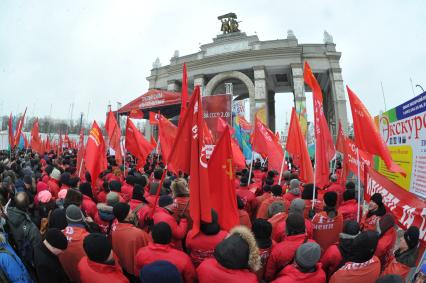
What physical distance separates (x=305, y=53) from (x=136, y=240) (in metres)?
27.6

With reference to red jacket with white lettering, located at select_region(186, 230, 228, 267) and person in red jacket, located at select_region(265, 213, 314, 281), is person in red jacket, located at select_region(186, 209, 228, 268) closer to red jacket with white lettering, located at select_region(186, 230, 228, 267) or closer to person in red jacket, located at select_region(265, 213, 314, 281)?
red jacket with white lettering, located at select_region(186, 230, 228, 267)

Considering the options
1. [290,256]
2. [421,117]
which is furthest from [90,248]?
[421,117]

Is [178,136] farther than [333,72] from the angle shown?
No

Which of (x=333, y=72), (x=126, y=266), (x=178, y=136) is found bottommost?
(x=126, y=266)

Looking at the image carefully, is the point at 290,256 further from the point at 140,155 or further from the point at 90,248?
the point at 140,155

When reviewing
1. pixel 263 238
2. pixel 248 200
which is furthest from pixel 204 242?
pixel 248 200

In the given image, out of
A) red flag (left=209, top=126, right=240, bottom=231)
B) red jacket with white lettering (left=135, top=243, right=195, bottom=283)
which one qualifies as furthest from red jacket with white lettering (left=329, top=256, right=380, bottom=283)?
red flag (left=209, top=126, right=240, bottom=231)

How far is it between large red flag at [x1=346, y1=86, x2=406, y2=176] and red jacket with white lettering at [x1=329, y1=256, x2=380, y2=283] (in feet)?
5.90

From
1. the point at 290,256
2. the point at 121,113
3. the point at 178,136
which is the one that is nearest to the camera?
the point at 290,256

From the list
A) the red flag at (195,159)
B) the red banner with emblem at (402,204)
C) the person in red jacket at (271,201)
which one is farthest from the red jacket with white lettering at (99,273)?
the person in red jacket at (271,201)

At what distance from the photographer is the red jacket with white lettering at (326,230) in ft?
13.6

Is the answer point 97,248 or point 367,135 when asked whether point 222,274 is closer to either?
point 97,248

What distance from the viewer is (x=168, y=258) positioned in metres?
2.85

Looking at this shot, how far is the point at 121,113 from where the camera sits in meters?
29.2
